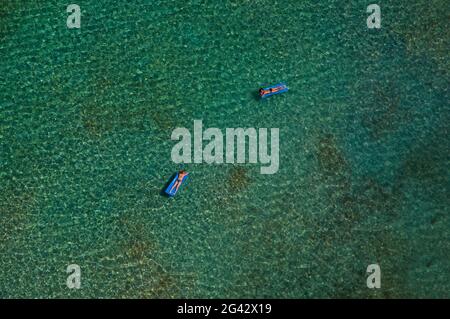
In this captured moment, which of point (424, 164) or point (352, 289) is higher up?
Answer: point (424, 164)

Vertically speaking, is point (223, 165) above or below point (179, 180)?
above

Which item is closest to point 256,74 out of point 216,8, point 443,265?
point 216,8
